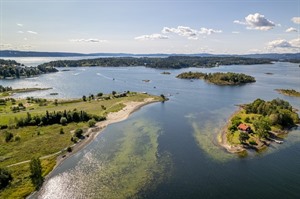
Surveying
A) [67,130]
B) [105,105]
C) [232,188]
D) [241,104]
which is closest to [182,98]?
[241,104]

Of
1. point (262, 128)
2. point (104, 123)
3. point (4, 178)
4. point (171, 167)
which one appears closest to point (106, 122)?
point (104, 123)

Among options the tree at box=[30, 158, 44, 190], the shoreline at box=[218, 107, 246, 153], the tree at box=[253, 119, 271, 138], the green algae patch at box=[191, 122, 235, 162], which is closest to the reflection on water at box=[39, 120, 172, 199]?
the tree at box=[30, 158, 44, 190]

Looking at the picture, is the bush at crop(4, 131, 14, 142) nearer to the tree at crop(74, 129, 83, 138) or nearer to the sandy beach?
the tree at crop(74, 129, 83, 138)

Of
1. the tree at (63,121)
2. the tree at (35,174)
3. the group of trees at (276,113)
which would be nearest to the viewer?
the tree at (35,174)

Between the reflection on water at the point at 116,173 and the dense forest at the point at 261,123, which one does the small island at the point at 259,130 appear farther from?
the reflection on water at the point at 116,173

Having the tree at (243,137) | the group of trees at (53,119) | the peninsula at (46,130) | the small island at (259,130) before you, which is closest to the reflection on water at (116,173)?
A: the peninsula at (46,130)

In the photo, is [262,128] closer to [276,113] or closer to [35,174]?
[276,113]
